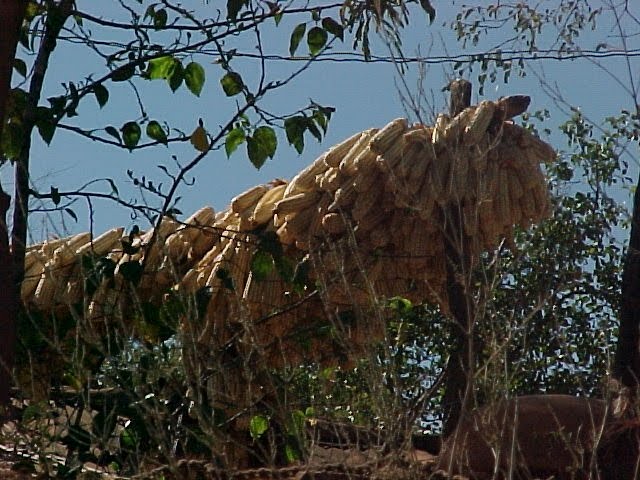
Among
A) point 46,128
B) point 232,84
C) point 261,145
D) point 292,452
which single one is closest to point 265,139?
point 261,145

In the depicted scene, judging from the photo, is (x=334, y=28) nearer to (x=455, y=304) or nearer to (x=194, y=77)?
(x=194, y=77)

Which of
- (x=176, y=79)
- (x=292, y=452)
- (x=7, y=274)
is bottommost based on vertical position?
(x=292, y=452)

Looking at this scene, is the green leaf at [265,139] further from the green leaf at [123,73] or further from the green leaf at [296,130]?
the green leaf at [123,73]

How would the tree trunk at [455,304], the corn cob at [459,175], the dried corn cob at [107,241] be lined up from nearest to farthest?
the corn cob at [459,175] < the tree trunk at [455,304] < the dried corn cob at [107,241]

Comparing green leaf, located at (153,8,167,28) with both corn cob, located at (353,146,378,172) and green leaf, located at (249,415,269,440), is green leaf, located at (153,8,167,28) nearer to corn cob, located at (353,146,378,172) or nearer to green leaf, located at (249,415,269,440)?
corn cob, located at (353,146,378,172)

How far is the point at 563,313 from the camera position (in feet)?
20.4

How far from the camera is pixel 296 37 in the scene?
3119 mm

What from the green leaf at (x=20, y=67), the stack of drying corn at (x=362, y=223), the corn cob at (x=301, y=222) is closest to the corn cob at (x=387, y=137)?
the stack of drying corn at (x=362, y=223)

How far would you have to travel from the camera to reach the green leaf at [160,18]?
125 inches

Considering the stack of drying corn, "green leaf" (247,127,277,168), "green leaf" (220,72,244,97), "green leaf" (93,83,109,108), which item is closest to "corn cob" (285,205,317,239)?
the stack of drying corn

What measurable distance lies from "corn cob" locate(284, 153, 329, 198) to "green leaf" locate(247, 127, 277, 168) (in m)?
0.32

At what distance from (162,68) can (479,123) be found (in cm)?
81

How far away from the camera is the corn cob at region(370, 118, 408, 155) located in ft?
10.7

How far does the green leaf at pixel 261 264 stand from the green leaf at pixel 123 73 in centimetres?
55
